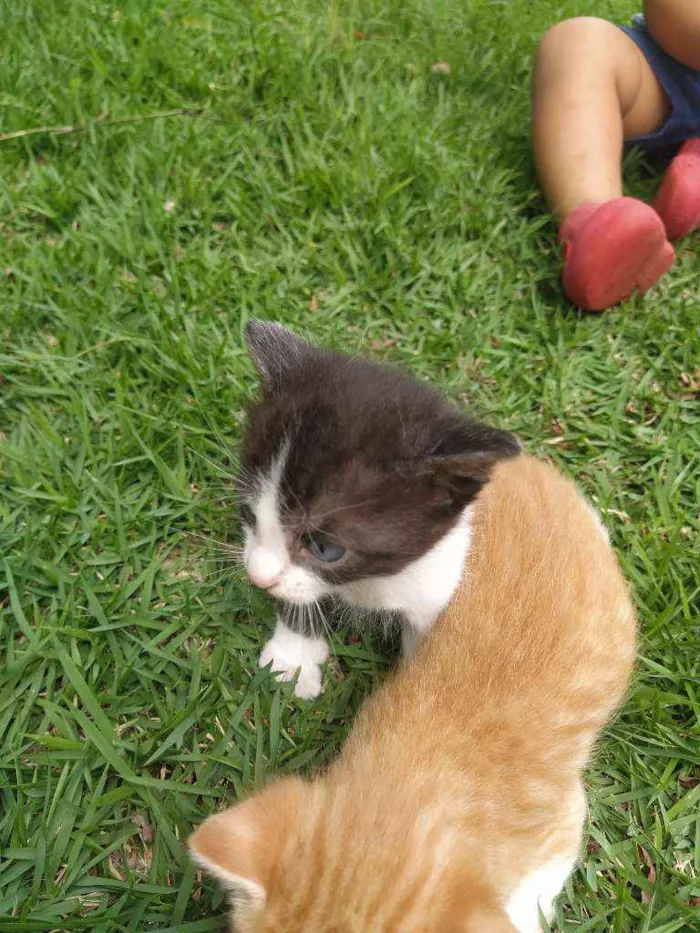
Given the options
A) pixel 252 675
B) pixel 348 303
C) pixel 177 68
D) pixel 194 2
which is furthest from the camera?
pixel 194 2

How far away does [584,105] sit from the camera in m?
2.72

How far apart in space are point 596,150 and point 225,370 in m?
1.70

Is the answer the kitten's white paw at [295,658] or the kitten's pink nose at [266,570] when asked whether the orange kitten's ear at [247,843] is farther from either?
the kitten's white paw at [295,658]

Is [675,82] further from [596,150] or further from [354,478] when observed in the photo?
[354,478]

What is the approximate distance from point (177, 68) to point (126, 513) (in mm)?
2183

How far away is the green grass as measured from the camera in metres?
1.69

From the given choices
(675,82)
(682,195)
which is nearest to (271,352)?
(682,195)

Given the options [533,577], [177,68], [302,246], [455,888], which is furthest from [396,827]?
[177,68]

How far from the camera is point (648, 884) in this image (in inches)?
64.6

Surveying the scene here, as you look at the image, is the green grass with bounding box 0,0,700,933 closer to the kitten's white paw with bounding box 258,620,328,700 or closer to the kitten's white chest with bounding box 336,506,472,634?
the kitten's white paw with bounding box 258,620,328,700

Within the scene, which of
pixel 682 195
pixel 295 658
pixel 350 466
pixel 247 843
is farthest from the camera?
pixel 682 195

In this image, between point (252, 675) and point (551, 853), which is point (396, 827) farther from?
point (252, 675)

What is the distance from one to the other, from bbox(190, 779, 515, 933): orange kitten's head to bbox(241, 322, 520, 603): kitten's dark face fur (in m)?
0.52

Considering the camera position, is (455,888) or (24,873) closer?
(455,888)
